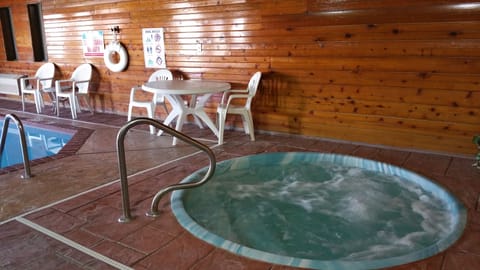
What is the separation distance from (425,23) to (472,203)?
1824 mm

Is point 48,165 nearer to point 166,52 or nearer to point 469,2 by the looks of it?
point 166,52

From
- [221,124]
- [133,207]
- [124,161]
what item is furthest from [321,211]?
[221,124]

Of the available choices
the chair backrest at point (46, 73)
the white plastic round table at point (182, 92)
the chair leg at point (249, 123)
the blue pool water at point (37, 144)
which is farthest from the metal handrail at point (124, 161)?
the chair backrest at point (46, 73)

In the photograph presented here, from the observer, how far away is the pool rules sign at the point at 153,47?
5371 mm

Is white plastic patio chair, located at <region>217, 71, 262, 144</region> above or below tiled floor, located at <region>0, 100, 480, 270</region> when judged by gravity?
above

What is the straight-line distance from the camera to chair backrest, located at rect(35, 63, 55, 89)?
6.90m

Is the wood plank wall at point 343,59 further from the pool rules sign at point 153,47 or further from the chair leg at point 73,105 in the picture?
the chair leg at point 73,105

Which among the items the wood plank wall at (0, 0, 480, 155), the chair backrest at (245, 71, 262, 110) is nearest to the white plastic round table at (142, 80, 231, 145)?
the chair backrest at (245, 71, 262, 110)

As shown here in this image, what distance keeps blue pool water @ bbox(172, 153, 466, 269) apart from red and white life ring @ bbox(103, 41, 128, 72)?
3.29 meters

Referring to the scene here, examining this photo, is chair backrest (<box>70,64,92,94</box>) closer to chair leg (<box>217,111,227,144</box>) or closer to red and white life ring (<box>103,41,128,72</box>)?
red and white life ring (<box>103,41,128,72</box>)

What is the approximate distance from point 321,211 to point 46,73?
21.1ft

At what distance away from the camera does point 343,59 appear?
3.96 m

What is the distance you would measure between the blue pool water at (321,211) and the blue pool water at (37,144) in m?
2.71

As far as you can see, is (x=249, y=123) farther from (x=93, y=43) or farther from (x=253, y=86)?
(x=93, y=43)
